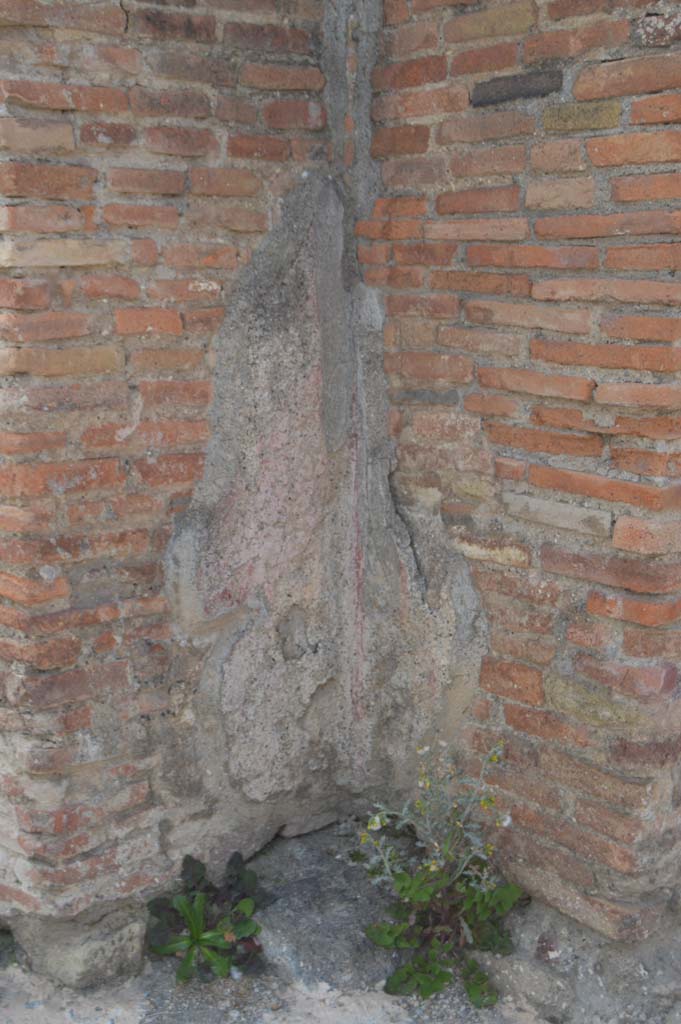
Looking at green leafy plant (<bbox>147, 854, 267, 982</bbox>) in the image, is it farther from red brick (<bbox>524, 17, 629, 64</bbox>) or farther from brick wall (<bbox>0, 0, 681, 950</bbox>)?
red brick (<bbox>524, 17, 629, 64</bbox>)

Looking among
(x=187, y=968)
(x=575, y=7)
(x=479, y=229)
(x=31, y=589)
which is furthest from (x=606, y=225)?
(x=187, y=968)

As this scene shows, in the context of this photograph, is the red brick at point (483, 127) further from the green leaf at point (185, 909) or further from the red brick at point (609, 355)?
the green leaf at point (185, 909)

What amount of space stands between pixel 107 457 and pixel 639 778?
155cm

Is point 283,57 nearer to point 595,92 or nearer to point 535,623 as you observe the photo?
point 595,92

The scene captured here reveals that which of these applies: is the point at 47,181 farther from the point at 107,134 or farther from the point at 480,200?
the point at 480,200

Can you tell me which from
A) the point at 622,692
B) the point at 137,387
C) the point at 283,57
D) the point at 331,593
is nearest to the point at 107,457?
the point at 137,387

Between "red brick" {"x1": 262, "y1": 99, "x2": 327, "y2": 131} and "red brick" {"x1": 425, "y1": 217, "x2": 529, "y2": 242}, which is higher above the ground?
"red brick" {"x1": 262, "y1": 99, "x2": 327, "y2": 131}

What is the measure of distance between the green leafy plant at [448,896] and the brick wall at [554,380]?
0.10 metres

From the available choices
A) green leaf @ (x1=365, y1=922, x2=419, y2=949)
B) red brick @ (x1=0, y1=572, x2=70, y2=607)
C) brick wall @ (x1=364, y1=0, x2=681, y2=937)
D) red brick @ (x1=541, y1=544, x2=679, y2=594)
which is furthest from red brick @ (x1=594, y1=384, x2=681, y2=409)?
green leaf @ (x1=365, y1=922, x2=419, y2=949)

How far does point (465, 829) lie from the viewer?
2.85 metres

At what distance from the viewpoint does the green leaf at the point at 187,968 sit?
2.65 meters

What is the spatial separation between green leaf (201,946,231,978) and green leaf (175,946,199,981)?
0.04m

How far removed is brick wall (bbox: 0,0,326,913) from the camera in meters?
2.32

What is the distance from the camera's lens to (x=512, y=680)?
8.89 feet
